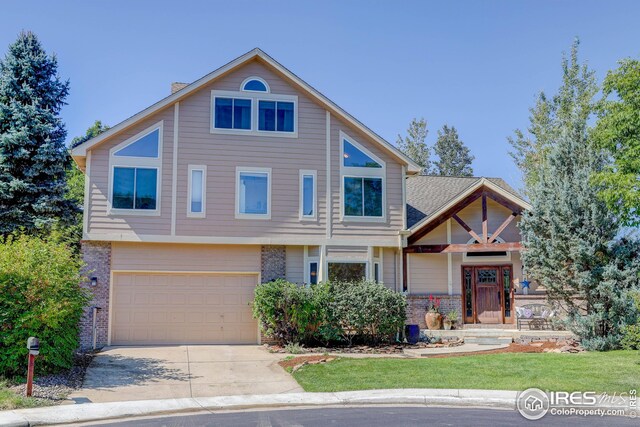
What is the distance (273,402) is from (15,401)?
4266 millimetres

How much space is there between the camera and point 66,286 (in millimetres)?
12750

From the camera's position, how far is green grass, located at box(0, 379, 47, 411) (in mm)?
9771

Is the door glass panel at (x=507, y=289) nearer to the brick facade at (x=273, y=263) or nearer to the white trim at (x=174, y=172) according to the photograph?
the brick facade at (x=273, y=263)

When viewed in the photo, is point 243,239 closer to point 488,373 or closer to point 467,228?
point 467,228

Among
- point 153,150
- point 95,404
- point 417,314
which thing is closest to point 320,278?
point 417,314

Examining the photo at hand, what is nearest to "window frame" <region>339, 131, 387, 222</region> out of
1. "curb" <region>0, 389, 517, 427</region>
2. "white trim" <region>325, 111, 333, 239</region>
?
"white trim" <region>325, 111, 333, 239</region>

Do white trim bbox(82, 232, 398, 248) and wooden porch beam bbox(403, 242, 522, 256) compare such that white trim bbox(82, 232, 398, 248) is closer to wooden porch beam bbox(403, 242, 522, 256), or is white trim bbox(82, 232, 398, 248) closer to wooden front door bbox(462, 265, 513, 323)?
wooden porch beam bbox(403, 242, 522, 256)

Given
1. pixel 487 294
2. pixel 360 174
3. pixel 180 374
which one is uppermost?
pixel 360 174

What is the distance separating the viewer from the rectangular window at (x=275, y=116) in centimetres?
1889

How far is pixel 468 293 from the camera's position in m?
20.5

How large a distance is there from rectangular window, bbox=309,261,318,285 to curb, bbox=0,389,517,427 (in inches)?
285

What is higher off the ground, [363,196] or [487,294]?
[363,196]

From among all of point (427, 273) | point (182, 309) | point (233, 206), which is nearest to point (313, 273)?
point (233, 206)

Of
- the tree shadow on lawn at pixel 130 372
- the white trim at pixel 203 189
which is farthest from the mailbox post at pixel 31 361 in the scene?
the white trim at pixel 203 189
